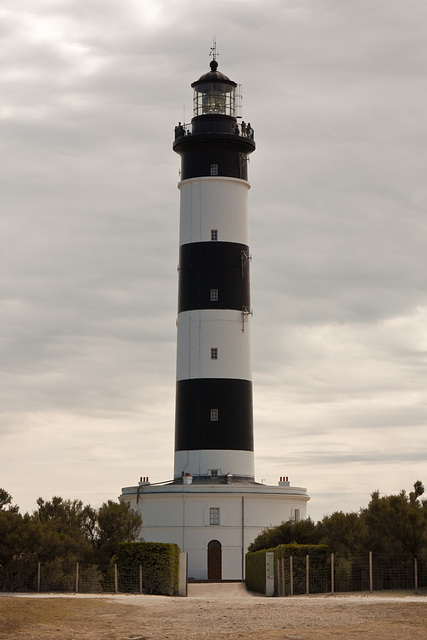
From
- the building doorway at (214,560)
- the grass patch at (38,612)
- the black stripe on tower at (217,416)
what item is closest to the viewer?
the grass patch at (38,612)

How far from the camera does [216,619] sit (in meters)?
16.0

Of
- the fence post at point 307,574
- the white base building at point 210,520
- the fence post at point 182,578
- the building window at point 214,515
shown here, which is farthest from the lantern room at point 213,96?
the fence post at point 307,574

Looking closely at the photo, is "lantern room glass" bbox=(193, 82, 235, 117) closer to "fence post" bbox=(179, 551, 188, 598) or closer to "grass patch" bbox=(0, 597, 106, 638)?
"fence post" bbox=(179, 551, 188, 598)

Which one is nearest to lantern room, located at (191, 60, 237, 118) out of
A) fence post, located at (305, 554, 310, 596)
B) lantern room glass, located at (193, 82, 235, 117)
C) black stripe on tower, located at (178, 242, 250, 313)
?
lantern room glass, located at (193, 82, 235, 117)

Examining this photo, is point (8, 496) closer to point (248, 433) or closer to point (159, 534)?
point (159, 534)

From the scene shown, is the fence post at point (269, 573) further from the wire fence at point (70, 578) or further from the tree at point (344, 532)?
the wire fence at point (70, 578)

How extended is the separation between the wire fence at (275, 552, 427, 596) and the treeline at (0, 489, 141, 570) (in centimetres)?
588

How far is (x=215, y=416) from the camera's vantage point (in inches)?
1356

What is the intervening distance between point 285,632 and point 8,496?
16115 mm

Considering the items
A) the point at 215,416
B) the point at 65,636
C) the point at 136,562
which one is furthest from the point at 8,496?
the point at 65,636

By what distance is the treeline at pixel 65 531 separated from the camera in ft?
85.3

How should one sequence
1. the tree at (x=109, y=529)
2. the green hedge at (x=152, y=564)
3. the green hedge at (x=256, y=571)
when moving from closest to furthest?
the green hedge at (x=152, y=564)
the green hedge at (x=256, y=571)
the tree at (x=109, y=529)

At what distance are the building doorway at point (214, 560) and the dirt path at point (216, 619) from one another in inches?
480

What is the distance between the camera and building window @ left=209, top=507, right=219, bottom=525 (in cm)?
3309
